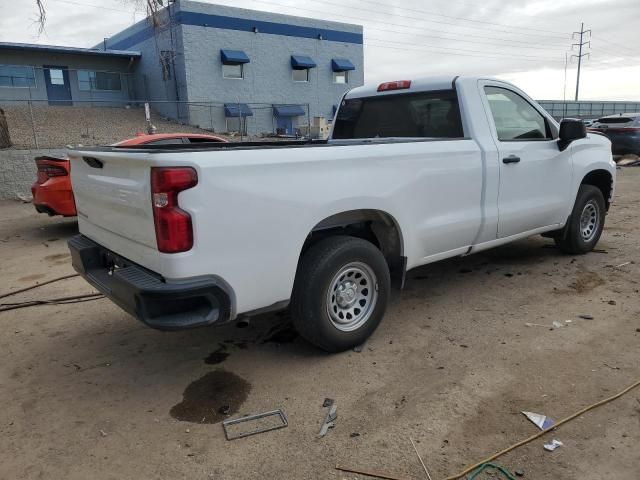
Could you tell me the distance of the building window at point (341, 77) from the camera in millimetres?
29703

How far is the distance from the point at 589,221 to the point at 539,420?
4.01 m

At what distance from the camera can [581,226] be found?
19.9ft

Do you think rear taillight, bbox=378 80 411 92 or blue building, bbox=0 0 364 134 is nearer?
rear taillight, bbox=378 80 411 92

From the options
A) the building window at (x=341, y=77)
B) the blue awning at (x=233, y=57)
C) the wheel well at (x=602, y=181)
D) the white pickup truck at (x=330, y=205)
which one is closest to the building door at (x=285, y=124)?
the blue awning at (x=233, y=57)

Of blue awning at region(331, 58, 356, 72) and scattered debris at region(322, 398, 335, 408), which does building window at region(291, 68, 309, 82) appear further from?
scattered debris at region(322, 398, 335, 408)

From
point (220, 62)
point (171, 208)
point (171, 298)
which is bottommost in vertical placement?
point (171, 298)

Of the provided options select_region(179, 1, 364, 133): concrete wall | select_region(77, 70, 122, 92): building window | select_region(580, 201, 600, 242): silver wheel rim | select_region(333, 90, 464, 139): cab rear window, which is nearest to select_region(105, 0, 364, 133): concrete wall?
select_region(179, 1, 364, 133): concrete wall

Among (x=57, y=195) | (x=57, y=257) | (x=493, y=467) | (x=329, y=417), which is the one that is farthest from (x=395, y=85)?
(x=57, y=195)

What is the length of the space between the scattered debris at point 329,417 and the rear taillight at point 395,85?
10.2 feet

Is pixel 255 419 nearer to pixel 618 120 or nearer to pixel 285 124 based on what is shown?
pixel 618 120

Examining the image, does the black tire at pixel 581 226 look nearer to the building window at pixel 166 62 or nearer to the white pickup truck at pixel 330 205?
the white pickup truck at pixel 330 205

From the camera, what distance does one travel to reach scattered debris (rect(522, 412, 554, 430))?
292 cm

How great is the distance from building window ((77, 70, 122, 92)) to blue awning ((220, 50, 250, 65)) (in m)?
6.97

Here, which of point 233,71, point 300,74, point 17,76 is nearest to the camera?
point 17,76
